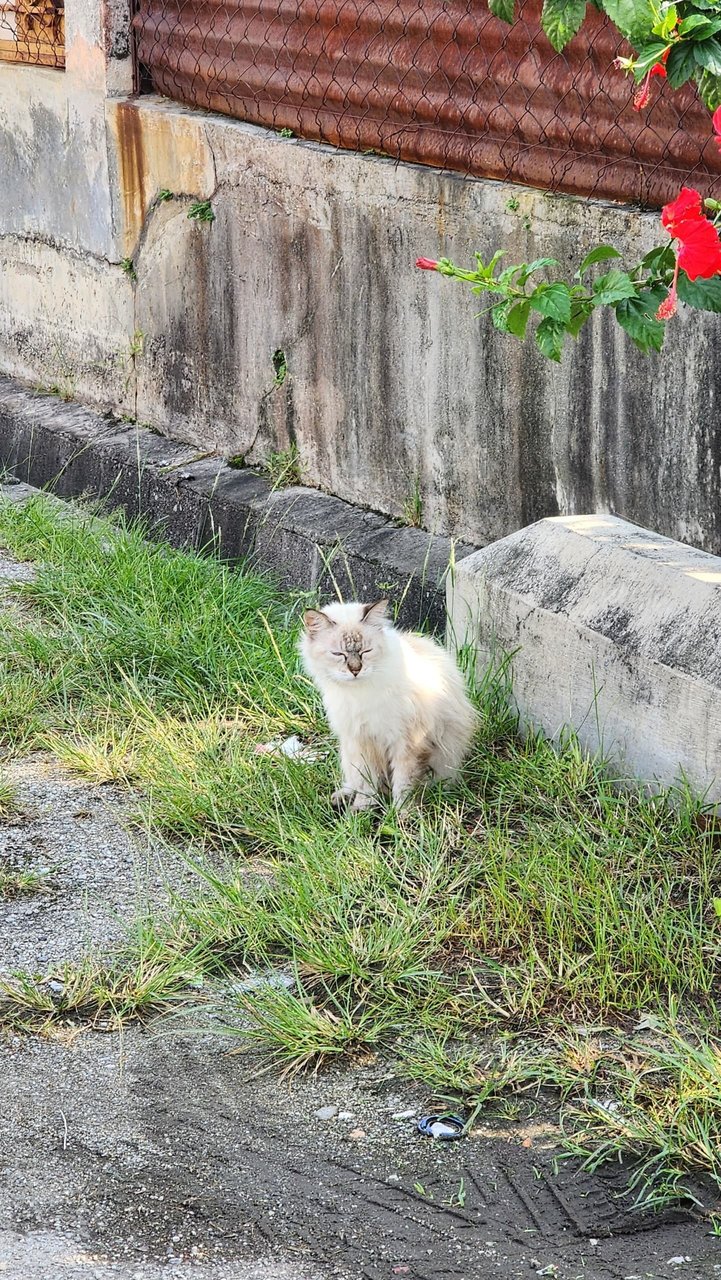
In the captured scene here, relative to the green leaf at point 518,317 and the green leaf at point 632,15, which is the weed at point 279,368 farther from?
the green leaf at point 632,15

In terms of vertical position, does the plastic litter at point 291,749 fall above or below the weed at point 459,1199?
below

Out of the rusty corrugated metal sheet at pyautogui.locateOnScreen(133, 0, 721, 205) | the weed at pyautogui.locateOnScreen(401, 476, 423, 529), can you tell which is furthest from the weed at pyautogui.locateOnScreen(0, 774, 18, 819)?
the rusty corrugated metal sheet at pyautogui.locateOnScreen(133, 0, 721, 205)

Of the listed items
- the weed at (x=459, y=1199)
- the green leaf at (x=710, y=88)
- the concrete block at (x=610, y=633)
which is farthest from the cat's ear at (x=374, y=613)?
the weed at (x=459, y=1199)

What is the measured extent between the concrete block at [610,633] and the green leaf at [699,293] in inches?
35.0

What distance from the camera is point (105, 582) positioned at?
18.0ft

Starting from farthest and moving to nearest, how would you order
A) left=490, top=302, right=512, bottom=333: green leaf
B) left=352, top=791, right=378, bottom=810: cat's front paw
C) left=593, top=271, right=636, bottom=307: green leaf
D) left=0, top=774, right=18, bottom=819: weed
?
1. left=0, top=774, right=18, bottom=819: weed
2. left=352, top=791, right=378, bottom=810: cat's front paw
3. left=490, top=302, right=512, bottom=333: green leaf
4. left=593, top=271, right=636, bottom=307: green leaf

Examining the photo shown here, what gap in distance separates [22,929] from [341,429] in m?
2.48

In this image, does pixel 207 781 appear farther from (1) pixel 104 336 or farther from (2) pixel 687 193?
(1) pixel 104 336

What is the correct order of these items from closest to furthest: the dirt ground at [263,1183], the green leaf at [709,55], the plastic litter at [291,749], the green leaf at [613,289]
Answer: the dirt ground at [263,1183] < the green leaf at [709,55] < the green leaf at [613,289] < the plastic litter at [291,749]

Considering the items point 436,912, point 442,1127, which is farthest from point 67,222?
point 442,1127

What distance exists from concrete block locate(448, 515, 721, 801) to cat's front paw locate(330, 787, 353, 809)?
1.86 feet

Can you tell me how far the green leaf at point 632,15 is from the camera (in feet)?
8.86

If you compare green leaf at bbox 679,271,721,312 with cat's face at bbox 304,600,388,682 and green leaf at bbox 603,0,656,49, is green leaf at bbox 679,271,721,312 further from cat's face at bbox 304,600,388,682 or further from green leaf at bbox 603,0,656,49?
cat's face at bbox 304,600,388,682

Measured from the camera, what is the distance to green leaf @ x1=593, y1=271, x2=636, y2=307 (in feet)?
10.3
